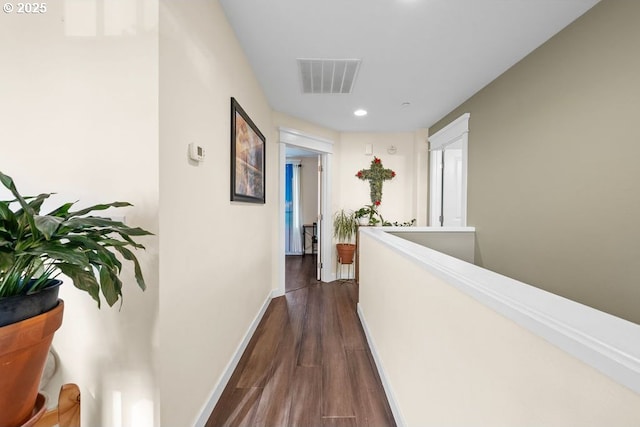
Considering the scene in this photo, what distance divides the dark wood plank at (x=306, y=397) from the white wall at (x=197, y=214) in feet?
1.56

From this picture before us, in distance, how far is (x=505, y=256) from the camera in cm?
233

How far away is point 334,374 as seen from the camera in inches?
69.5

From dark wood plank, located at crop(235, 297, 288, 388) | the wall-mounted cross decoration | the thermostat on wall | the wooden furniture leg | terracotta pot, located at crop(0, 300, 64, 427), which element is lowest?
dark wood plank, located at crop(235, 297, 288, 388)

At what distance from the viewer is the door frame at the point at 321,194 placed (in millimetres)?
3268

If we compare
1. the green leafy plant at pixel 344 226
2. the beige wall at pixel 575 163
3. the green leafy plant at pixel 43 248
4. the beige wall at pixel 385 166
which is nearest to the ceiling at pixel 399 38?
the beige wall at pixel 575 163

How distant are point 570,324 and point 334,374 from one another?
5.39ft

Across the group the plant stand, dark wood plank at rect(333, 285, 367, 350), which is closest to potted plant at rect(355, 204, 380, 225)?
the plant stand

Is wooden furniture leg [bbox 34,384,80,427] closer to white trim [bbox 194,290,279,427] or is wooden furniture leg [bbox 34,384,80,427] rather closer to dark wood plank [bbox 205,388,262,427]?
white trim [bbox 194,290,279,427]

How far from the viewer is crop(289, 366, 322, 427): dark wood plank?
139 centimetres

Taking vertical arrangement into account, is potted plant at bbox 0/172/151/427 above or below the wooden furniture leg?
above

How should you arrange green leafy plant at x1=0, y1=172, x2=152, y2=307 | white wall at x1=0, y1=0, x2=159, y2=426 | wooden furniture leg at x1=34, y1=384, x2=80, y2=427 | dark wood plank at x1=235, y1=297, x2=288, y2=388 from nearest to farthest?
1. green leafy plant at x1=0, y1=172, x2=152, y2=307
2. wooden furniture leg at x1=34, y1=384, x2=80, y2=427
3. white wall at x1=0, y1=0, x2=159, y2=426
4. dark wood plank at x1=235, y1=297, x2=288, y2=388

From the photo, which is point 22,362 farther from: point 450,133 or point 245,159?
point 450,133

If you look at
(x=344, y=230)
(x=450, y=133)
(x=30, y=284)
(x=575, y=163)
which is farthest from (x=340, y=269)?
(x=30, y=284)

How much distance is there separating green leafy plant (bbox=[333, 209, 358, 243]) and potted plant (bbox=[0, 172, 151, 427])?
11.2 feet
